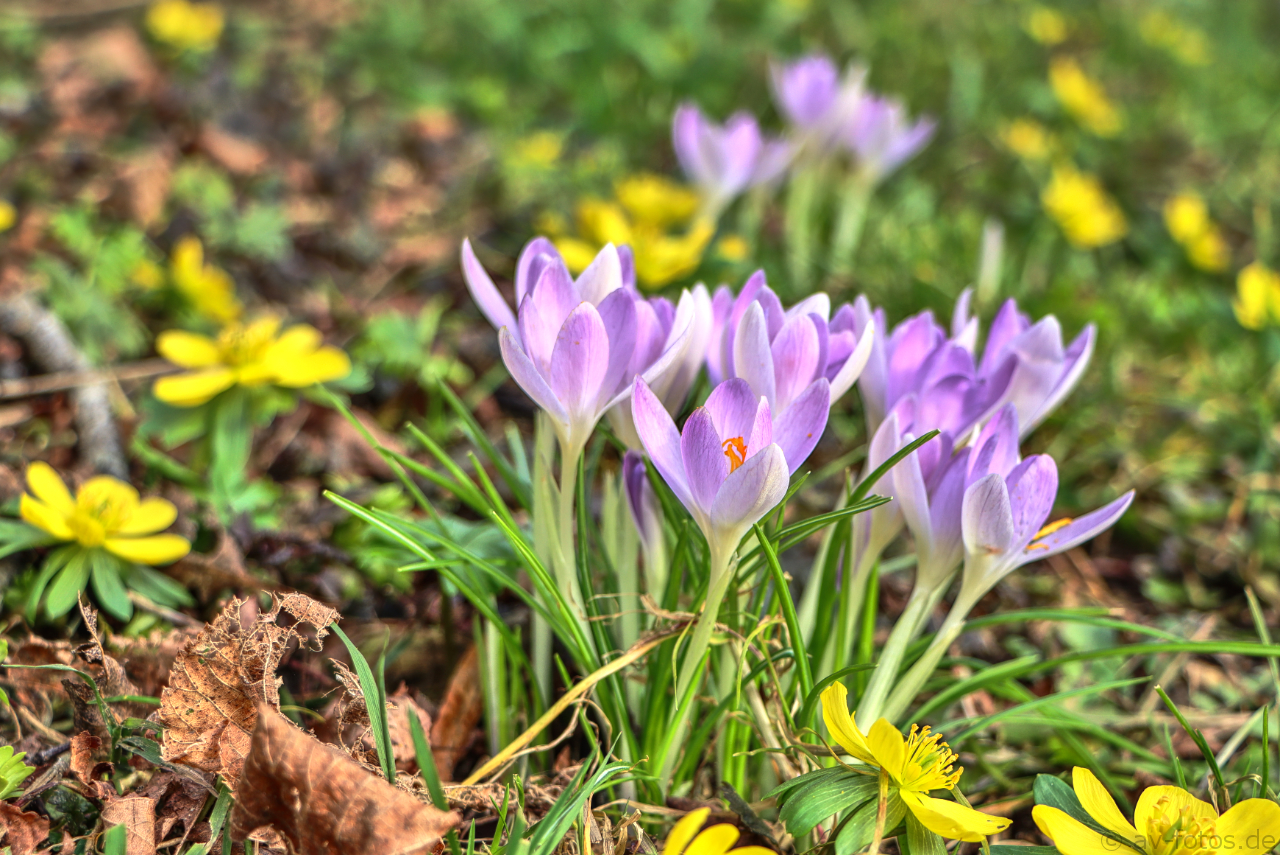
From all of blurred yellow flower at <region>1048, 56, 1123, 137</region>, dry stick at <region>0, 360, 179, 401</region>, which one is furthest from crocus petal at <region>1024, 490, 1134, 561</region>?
blurred yellow flower at <region>1048, 56, 1123, 137</region>

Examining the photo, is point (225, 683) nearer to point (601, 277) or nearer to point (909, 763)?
point (601, 277)

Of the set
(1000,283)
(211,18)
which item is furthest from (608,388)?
(211,18)

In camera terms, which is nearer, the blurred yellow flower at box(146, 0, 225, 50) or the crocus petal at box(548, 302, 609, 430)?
the crocus petal at box(548, 302, 609, 430)

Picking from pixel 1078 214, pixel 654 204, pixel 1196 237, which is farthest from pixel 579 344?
pixel 1196 237

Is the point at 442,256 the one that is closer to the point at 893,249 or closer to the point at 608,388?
the point at 893,249

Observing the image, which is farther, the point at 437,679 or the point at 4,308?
the point at 4,308

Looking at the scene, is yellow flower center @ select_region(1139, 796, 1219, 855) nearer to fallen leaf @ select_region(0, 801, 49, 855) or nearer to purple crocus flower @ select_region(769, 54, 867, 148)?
fallen leaf @ select_region(0, 801, 49, 855)
